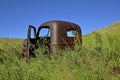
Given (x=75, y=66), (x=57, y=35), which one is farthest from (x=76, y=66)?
(x=57, y=35)

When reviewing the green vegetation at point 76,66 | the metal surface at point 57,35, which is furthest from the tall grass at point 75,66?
the metal surface at point 57,35

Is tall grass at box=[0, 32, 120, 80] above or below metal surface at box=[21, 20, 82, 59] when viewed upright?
below

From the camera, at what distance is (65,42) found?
11031 millimetres

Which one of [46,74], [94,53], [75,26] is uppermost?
[75,26]

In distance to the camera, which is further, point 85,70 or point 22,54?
point 22,54

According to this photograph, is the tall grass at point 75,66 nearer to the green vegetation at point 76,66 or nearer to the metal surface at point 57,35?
the green vegetation at point 76,66

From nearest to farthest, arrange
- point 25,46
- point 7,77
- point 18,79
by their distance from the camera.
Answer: point 18,79, point 7,77, point 25,46

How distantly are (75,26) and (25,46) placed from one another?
2.41m

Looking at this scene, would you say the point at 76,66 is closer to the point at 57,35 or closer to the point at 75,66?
the point at 75,66

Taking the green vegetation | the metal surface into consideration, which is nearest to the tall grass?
the green vegetation

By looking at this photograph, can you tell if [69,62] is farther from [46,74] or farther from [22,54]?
[22,54]

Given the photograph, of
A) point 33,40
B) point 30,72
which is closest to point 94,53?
point 30,72

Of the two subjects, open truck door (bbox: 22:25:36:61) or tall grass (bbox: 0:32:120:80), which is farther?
open truck door (bbox: 22:25:36:61)

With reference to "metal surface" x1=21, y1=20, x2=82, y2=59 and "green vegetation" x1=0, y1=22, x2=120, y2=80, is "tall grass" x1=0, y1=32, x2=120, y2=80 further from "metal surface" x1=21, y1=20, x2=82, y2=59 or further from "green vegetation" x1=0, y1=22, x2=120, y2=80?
"metal surface" x1=21, y1=20, x2=82, y2=59
